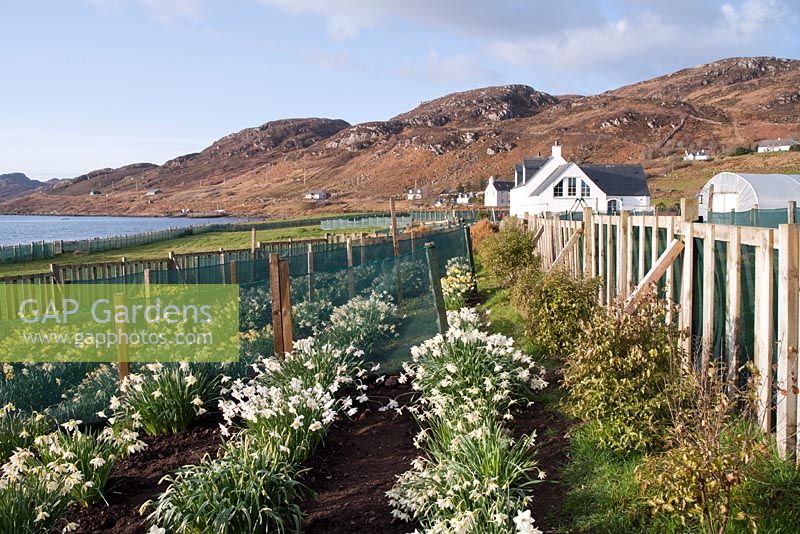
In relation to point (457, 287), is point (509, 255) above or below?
above

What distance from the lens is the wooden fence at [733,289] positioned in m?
3.89

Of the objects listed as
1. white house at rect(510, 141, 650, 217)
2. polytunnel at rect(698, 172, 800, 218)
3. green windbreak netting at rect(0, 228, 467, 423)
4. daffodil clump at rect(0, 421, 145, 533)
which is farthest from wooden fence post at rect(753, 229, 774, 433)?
white house at rect(510, 141, 650, 217)

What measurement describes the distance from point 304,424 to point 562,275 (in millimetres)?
3798

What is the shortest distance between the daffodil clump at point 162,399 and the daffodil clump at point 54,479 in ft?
1.95

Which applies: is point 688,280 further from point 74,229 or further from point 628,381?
point 74,229

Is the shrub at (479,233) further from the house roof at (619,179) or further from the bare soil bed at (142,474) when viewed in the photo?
the house roof at (619,179)

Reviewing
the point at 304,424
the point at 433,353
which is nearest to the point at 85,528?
the point at 304,424

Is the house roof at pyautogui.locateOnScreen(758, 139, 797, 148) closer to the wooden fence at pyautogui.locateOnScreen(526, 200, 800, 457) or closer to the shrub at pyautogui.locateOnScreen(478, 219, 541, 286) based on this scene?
the shrub at pyautogui.locateOnScreen(478, 219, 541, 286)

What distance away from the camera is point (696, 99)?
7397 inches

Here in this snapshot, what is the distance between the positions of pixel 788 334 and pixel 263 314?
5.42m

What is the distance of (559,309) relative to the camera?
279 inches

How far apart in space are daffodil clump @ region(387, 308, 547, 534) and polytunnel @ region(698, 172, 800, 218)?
25.3 m

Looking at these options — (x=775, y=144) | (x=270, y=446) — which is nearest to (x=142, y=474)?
(x=270, y=446)

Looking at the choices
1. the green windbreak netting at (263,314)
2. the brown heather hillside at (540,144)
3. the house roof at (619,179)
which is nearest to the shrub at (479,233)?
the green windbreak netting at (263,314)
